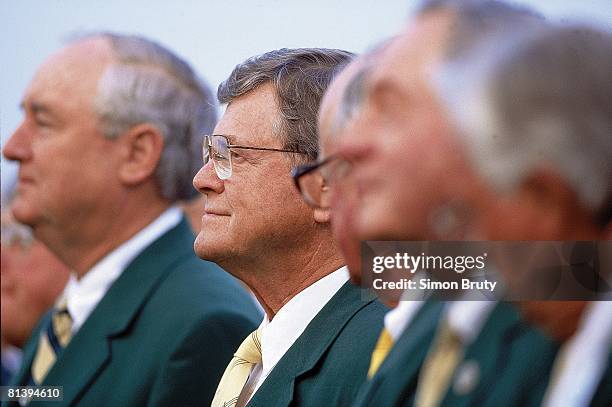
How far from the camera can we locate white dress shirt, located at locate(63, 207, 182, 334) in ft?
11.8

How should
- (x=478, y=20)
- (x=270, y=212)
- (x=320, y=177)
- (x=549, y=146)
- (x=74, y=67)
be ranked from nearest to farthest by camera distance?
1. (x=549, y=146)
2. (x=478, y=20)
3. (x=320, y=177)
4. (x=270, y=212)
5. (x=74, y=67)

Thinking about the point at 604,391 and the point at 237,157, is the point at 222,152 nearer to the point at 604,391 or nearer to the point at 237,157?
Result: the point at 237,157

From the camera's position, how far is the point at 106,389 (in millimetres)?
3199

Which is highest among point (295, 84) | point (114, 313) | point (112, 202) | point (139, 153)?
point (295, 84)

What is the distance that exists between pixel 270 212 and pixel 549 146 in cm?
161

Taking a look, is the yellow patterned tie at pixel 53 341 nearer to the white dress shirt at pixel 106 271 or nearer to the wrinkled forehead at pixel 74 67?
the white dress shirt at pixel 106 271

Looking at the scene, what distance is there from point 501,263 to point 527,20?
0.34 metres

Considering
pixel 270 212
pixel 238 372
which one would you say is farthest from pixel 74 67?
pixel 238 372

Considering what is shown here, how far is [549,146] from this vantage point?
1386mm

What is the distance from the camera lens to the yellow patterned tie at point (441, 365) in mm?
1553

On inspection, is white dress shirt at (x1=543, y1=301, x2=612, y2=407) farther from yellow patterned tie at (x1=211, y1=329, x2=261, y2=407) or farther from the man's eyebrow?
the man's eyebrow

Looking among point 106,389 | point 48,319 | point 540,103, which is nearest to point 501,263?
point 540,103

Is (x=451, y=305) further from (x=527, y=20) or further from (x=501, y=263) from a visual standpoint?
(x=527, y=20)

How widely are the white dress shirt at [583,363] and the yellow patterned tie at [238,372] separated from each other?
1.49 metres
